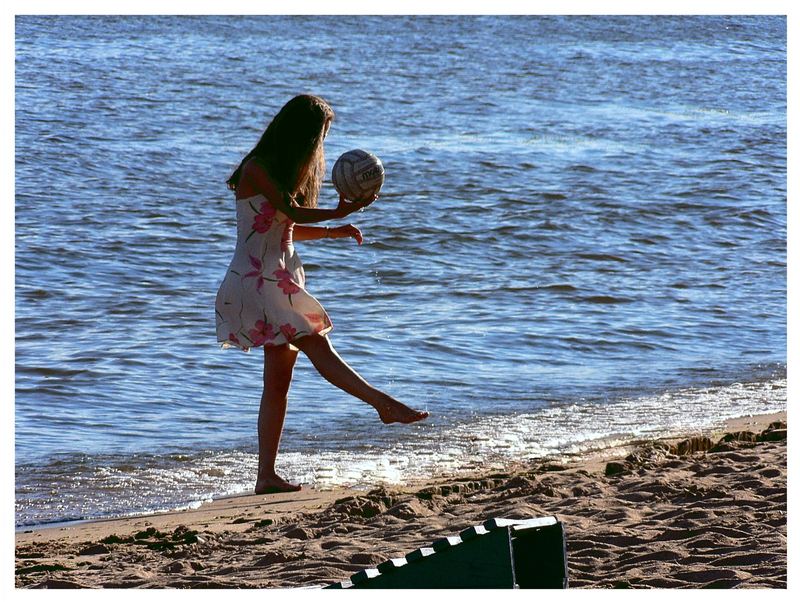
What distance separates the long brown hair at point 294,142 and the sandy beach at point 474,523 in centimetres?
202

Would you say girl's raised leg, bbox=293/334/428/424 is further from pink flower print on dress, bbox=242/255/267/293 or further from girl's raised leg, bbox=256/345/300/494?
pink flower print on dress, bbox=242/255/267/293

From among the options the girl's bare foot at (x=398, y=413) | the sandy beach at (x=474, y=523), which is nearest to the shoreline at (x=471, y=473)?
the sandy beach at (x=474, y=523)

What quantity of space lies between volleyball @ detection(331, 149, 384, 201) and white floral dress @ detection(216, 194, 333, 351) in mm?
298

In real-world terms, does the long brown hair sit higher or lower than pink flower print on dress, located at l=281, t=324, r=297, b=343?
higher

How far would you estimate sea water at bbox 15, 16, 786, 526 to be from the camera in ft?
27.9

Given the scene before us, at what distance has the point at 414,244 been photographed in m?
15.2

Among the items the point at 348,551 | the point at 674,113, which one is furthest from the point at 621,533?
the point at 674,113

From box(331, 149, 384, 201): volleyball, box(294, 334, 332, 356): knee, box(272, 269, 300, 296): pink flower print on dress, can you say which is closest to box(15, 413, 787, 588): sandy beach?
box(294, 334, 332, 356): knee

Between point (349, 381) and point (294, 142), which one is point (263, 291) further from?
point (294, 142)

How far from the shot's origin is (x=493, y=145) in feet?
Answer: 67.3

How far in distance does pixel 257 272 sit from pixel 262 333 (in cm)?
26

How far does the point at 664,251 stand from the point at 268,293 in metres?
11.5

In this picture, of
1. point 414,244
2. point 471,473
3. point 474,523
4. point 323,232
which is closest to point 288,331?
point 323,232

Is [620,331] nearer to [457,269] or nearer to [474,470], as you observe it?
[457,269]
